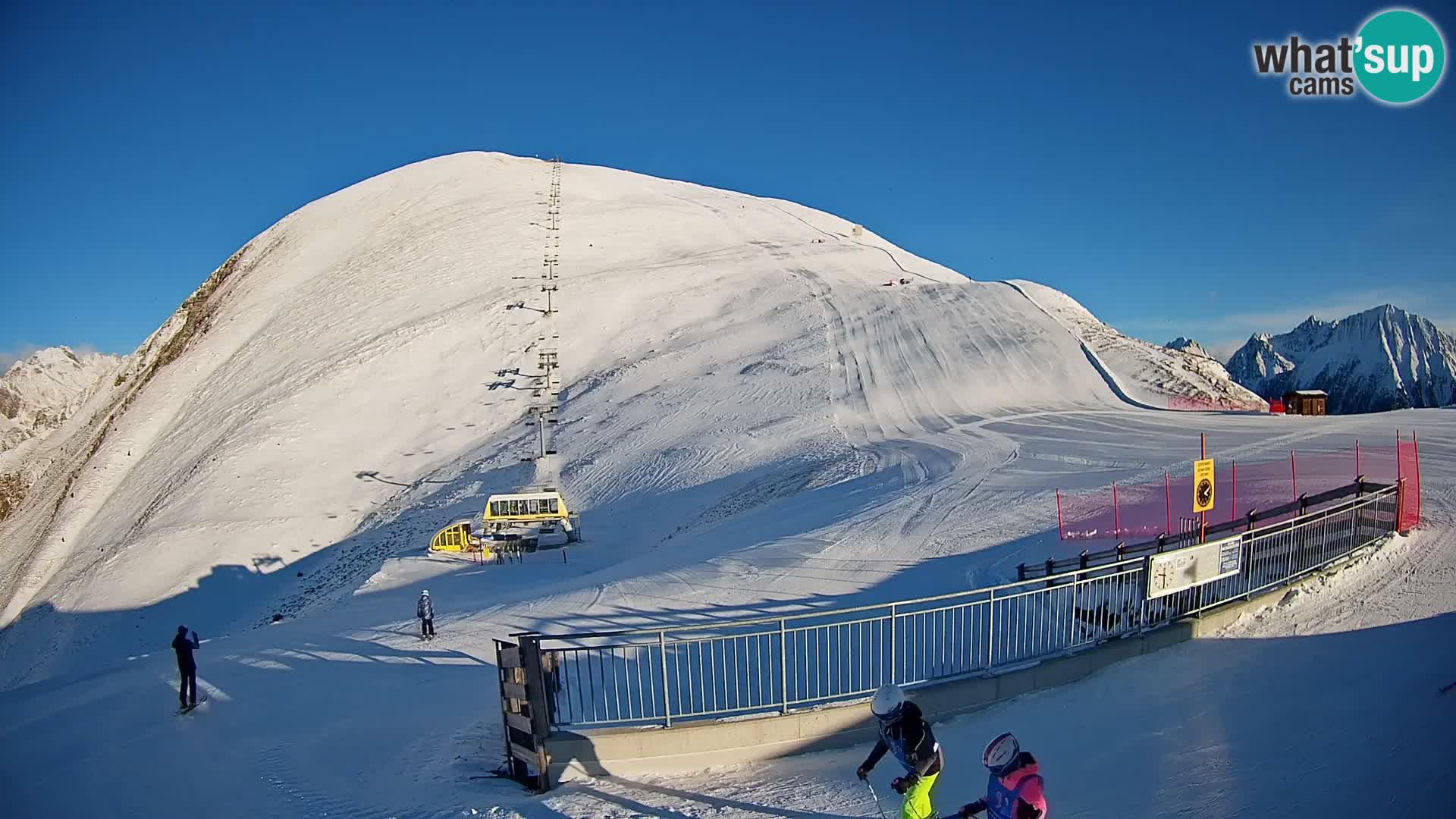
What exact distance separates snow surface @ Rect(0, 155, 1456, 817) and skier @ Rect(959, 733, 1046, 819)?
2.63 m

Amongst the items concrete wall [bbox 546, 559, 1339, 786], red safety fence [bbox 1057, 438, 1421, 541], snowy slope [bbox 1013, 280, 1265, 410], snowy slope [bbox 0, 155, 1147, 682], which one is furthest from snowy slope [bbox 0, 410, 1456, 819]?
snowy slope [bbox 1013, 280, 1265, 410]

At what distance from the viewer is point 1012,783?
4.47 metres

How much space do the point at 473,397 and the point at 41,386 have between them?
336 ft

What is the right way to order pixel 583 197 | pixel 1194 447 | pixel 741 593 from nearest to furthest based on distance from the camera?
pixel 741 593, pixel 1194 447, pixel 583 197

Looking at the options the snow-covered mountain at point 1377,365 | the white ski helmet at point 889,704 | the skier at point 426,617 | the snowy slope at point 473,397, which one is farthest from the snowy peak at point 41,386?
the snow-covered mountain at point 1377,365

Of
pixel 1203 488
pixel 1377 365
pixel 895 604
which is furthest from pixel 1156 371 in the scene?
pixel 1377 365

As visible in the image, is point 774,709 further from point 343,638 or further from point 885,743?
→ point 343,638

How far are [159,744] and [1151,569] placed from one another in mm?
Result: 12274

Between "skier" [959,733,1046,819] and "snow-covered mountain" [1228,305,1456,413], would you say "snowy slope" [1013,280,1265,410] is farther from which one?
"snow-covered mountain" [1228,305,1456,413]

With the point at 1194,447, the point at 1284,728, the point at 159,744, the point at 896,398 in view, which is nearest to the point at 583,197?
the point at 896,398

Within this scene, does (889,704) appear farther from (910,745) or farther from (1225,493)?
(1225,493)

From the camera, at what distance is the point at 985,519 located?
18016mm

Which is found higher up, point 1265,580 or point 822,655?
point 1265,580

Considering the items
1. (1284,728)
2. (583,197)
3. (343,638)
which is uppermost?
(583,197)
